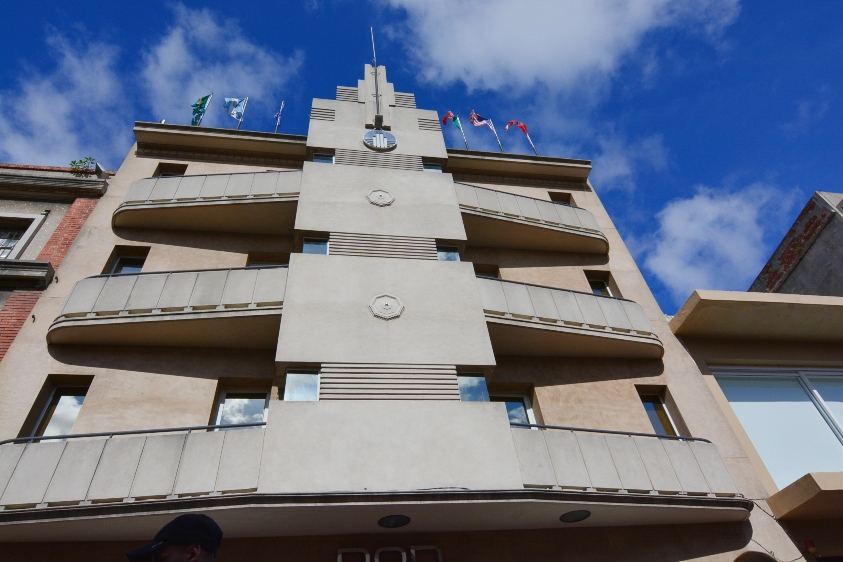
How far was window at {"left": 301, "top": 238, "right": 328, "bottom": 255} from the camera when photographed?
14078 mm

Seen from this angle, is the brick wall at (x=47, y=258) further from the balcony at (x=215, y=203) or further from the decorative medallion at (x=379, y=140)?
the decorative medallion at (x=379, y=140)

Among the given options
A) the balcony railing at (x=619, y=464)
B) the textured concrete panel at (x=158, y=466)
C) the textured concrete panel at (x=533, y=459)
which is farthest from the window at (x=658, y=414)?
the textured concrete panel at (x=158, y=466)

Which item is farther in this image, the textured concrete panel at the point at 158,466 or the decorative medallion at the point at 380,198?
the decorative medallion at the point at 380,198

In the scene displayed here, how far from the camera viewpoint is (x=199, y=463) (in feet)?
30.8

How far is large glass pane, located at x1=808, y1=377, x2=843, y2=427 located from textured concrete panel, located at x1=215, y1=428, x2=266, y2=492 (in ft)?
46.0

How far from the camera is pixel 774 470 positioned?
1266 centimetres

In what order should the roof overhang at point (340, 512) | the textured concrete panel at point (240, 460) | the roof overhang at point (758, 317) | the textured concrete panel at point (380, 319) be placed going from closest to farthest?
the roof overhang at point (340, 512) → the textured concrete panel at point (240, 460) → the textured concrete panel at point (380, 319) → the roof overhang at point (758, 317)

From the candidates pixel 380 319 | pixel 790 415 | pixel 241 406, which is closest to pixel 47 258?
pixel 241 406

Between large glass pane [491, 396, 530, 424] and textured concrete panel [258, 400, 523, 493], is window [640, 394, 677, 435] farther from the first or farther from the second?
textured concrete panel [258, 400, 523, 493]

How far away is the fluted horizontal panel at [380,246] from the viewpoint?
46.1 feet

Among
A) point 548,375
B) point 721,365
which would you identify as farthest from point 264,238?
point 721,365

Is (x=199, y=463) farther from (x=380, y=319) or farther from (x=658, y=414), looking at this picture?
(x=658, y=414)

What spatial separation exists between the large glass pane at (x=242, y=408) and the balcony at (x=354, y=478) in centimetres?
201

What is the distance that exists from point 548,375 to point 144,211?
12.2 metres
